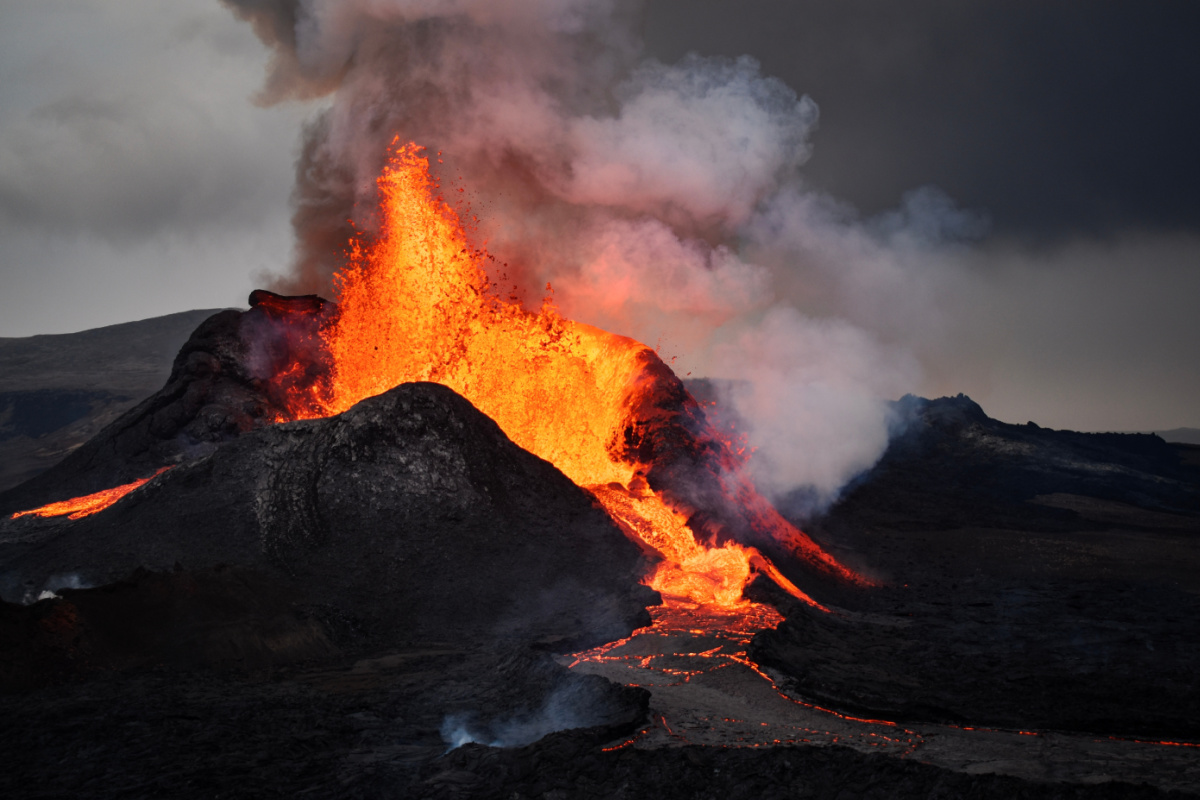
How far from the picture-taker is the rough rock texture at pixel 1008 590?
25.8 ft

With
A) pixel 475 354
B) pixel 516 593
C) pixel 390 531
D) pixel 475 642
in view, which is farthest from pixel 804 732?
pixel 475 354

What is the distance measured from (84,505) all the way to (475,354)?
960 cm

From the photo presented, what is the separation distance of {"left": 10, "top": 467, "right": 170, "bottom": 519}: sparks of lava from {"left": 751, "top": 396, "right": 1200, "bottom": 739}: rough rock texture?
1447 cm

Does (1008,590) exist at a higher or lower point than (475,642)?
lower

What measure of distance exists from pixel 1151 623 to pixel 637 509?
369 inches

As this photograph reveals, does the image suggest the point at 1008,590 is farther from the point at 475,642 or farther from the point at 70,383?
the point at 70,383

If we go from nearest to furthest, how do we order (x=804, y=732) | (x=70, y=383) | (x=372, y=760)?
1. (x=372, y=760)
2. (x=804, y=732)
3. (x=70, y=383)

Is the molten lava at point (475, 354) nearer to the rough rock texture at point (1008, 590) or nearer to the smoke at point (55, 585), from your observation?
the rough rock texture at point (1008, 590)

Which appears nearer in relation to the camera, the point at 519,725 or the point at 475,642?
the point at 519,725

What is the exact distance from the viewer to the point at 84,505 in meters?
17.0

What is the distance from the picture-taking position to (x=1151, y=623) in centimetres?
1243

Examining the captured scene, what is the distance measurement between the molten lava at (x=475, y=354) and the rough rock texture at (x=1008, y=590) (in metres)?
4.23

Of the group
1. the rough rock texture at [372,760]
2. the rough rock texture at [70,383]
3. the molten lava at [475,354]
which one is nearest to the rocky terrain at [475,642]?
the rough rock texture at [372,760]

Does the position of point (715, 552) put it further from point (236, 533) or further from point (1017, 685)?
point (236, 533)
